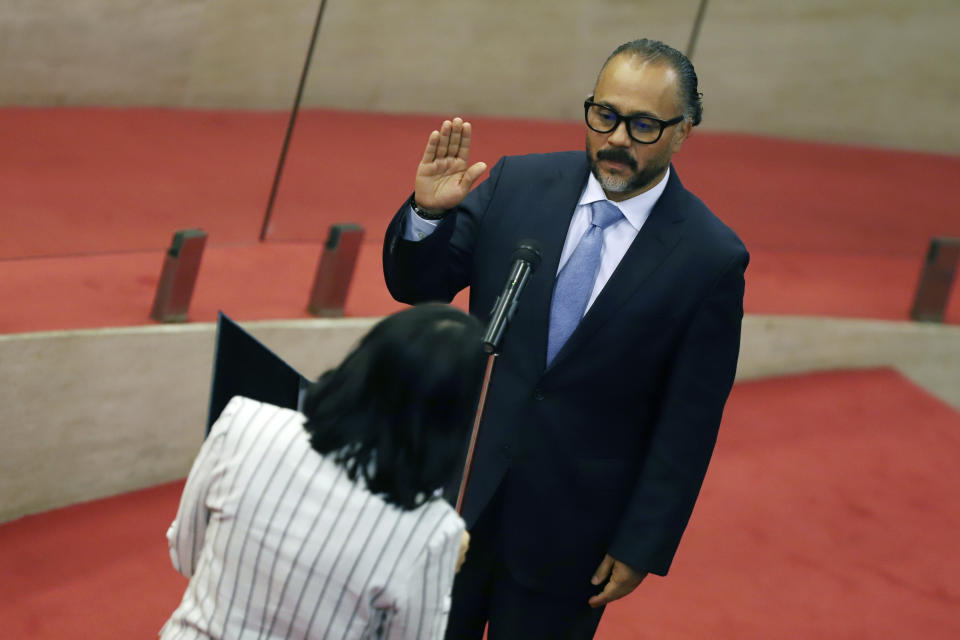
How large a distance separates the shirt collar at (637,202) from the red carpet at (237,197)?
4.96ft

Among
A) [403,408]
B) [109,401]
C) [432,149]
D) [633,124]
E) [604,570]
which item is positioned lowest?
[109,401]

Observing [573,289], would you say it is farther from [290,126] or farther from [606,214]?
[290,126]

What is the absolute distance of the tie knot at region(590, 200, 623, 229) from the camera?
6.75 ft

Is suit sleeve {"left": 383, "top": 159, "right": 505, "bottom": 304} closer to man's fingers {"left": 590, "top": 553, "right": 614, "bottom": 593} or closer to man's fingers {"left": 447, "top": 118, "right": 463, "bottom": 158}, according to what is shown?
man's fingers {"left": 447, "top": 118, "right": 463, "bottom": 158}

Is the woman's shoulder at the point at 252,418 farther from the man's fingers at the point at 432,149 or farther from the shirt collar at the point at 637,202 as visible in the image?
the shirt collar at the point at 637,202

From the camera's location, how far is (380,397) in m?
1.41

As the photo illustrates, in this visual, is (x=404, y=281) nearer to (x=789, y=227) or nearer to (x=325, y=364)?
(x=325, y=364)

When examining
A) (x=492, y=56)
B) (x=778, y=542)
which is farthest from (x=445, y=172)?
(x=778, y=542)

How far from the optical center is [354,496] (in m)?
1.43

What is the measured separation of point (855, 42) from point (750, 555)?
225 centimetres

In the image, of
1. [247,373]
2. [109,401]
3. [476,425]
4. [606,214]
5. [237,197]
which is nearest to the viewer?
[476,425]

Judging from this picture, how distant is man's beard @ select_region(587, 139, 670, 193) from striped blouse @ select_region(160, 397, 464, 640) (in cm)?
73

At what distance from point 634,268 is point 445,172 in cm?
35

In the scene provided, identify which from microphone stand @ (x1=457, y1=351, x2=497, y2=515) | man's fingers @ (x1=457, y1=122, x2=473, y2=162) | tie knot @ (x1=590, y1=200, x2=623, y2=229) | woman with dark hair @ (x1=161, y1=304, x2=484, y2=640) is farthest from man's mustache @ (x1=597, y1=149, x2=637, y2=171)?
woman with dark hair @ (x1=161, y1=304, x2=484, y2=640)
